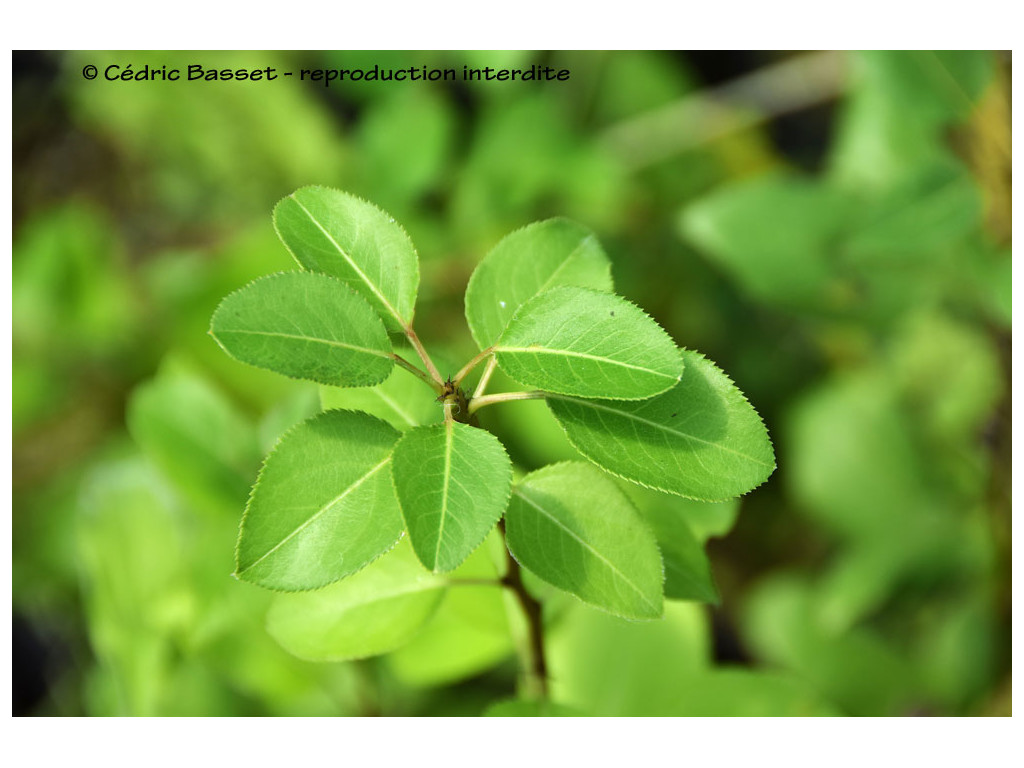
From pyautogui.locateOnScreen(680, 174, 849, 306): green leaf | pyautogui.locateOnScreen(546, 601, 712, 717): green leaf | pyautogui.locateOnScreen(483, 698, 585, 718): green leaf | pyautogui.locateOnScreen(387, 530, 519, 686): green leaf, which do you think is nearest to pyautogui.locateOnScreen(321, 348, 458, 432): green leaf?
pyautogui.locateOnScreen(387, 530, 519, 686): green leaf

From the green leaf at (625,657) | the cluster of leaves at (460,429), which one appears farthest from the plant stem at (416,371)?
the green leaf at (625,657)

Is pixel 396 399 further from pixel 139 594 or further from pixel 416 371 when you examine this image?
pixel 139 594

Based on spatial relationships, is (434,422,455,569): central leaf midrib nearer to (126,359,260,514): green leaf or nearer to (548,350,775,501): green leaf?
(548,350,775,501): green leaf

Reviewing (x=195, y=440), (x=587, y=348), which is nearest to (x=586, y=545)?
(x=587, y=348)

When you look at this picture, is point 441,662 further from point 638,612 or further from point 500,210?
point 500,210
